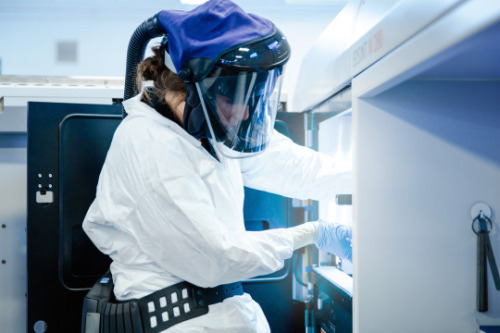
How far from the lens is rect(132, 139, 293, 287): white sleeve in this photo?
46.6 inches

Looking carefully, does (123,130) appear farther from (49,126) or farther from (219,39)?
(49,126)

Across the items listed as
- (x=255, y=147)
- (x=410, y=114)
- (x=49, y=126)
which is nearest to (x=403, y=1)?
(x=410, y=114)

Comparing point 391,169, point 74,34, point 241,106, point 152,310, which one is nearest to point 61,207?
point 152,310

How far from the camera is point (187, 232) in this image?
118 cm

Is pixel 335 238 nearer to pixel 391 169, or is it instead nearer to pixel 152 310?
pixel 391 169

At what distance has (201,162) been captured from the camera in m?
1.31

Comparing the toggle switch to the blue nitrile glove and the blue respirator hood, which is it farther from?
the blue nitrile glove

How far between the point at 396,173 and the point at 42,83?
1834 millimetres

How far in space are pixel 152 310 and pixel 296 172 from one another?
74 cm

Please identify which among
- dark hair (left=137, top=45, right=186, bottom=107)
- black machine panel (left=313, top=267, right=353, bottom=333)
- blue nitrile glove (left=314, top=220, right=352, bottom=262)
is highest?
dark hair (left=137, top=45, right=186, bottom=107)

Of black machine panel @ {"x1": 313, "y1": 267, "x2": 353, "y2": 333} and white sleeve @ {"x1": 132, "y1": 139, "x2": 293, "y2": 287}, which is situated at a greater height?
white sleeve @ {"x1": 132, "y1": 139, "x2": 293, "y2": 287}

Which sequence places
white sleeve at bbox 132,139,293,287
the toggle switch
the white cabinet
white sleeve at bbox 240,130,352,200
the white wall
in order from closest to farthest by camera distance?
1. the white cabinet
2. white sleeve at bbox 132,139,293,287
3. white sleeve at bbox 240,130,352,200
4. the toggle switch
5. the white wall

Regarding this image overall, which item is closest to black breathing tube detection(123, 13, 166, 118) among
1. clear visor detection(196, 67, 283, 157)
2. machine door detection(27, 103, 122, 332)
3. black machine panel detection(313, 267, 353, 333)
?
machine door detection(27, 103, 122, 332)

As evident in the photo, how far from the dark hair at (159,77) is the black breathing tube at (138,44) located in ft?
0.19
